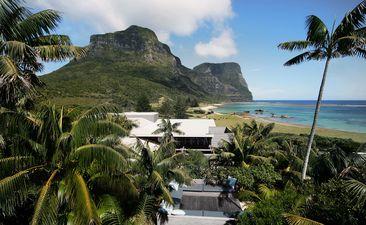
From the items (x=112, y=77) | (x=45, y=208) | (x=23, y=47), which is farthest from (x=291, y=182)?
(x=112, y=77)

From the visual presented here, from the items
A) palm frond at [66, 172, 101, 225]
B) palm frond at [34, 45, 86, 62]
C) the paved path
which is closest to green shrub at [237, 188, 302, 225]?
the paved path

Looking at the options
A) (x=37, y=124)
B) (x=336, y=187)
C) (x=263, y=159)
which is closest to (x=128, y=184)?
(x=37, y=124)

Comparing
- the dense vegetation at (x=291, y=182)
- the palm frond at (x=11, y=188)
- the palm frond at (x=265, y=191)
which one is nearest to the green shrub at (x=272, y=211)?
the dense vegetation at (x=291, y=182)

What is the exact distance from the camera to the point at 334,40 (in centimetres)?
1165

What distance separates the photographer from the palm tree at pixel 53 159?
5.83 metres

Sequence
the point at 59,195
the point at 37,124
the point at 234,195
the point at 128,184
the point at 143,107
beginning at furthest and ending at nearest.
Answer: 1. the point at 143,107
2. the point at 234,195
3. the point at 128,184
4. the point at 37,124
5. the point at 59,195

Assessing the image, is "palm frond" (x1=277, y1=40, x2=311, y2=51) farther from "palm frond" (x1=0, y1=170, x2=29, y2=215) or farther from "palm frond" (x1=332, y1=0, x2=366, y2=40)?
"palm frond" (x1=0, y1=170, x2=29, y2=215)

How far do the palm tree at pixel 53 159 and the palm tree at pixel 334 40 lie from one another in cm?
984

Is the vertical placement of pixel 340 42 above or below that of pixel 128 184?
above

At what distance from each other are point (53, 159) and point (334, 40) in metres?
12.2

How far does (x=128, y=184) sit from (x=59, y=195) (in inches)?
72.8

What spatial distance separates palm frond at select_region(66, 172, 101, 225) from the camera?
5367mm

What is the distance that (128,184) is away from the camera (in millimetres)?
7344

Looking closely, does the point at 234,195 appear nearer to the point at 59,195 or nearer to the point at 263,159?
the point at 263,159
